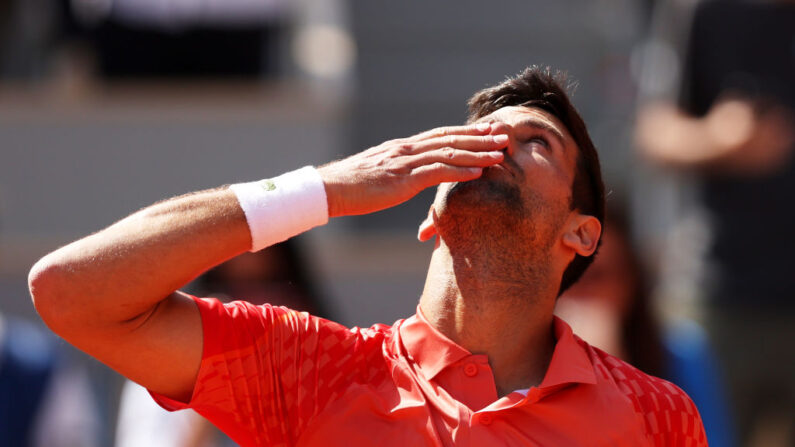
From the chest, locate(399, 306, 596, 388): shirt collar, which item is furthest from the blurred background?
the chest

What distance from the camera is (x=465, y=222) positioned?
8.84 feet

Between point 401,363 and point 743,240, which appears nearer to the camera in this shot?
point 401,363

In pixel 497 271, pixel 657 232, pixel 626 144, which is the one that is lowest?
pixel 657 232

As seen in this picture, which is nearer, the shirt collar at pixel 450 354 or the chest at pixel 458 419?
the chest at pixel 458 419

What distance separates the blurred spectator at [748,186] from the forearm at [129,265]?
2.75m

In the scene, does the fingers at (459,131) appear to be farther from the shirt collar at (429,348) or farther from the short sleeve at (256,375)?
the short sleeve at (256,375)

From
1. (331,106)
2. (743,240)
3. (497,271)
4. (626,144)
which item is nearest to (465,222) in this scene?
(497,271)

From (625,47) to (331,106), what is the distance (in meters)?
3.30

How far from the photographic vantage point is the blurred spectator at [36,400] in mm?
4793

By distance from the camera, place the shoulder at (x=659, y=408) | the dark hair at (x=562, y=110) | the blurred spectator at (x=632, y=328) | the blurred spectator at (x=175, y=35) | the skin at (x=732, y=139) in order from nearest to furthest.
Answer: the shoulder at (x=659, y=408), the dark hair at (x=562, y=110), the blurred spectator at (x=632, y=328), the skin at (x=732, y=139), the blurred spectator at (x=175, y=35)

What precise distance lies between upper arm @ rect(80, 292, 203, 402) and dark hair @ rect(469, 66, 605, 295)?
0.99 metres

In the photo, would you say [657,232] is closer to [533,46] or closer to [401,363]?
[533,46]

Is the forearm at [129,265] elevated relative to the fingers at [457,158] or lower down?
lower down

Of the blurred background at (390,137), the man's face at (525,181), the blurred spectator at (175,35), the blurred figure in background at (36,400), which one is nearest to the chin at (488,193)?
the man's face at (525,181)
